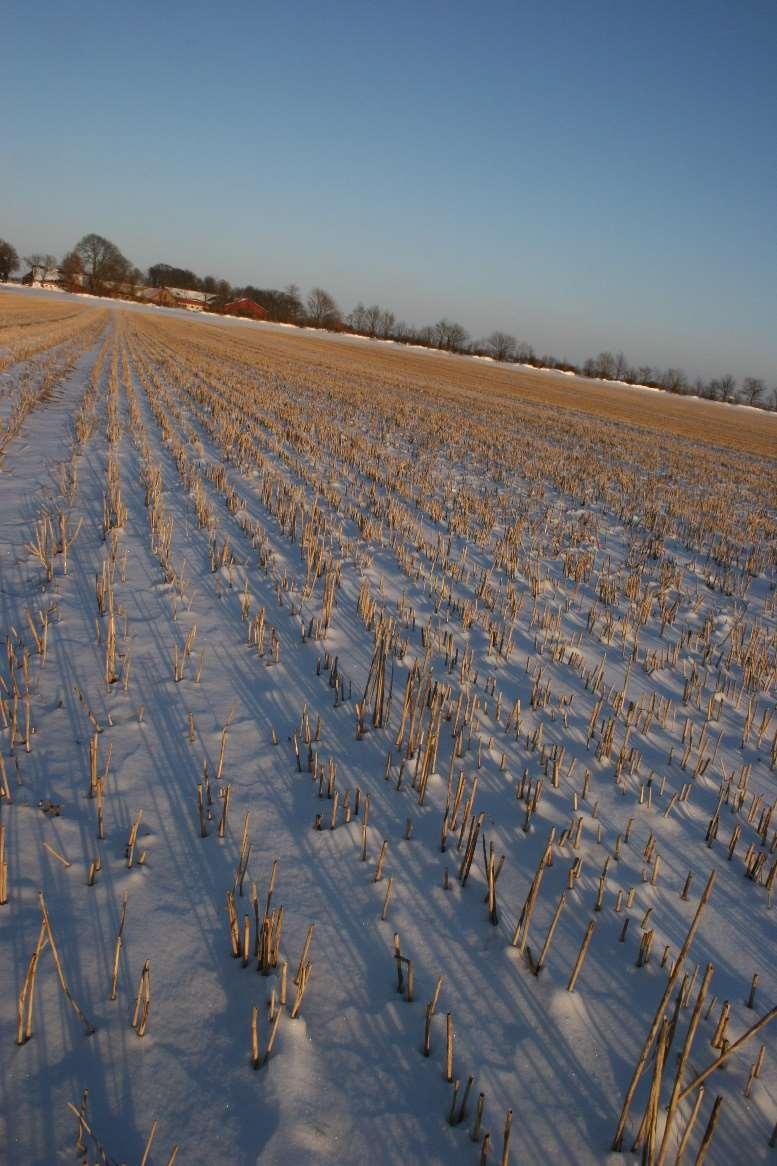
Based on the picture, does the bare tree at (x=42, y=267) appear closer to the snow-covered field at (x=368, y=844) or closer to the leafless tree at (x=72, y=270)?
the leafless tree at (x=72, y=270)

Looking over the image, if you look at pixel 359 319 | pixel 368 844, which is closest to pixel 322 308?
pixel 359 319

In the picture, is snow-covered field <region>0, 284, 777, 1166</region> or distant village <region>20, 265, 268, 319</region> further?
distant village <region>20, 265, 268, 319</region>

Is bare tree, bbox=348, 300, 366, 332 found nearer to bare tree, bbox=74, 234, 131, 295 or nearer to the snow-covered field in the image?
bare tree, bbox=74, 234, 131, 295

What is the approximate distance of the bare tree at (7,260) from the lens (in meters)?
105

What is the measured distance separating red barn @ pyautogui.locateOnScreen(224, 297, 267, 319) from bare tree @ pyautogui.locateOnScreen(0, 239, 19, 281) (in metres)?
33.5

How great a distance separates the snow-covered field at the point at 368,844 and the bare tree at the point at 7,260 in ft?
398

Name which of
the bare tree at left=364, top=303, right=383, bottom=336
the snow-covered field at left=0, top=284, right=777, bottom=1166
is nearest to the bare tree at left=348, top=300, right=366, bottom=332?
the bare tree at left=364, top=303, right=383, bottom=336

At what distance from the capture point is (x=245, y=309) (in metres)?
110

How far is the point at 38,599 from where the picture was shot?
5.19 meters

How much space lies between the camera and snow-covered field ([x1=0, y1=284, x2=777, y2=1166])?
2.08m

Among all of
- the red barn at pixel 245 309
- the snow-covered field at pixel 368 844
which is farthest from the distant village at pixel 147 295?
the snow-covered field at pixel 368 844

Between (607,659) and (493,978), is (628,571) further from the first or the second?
(493,978)

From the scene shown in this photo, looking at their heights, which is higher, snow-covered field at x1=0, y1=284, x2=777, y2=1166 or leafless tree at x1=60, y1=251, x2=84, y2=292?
leafless tree at x1=60, y1=251, x2=84, y2=292

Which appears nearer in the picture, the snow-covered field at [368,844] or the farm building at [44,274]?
the snow-covered field at [368,844]
